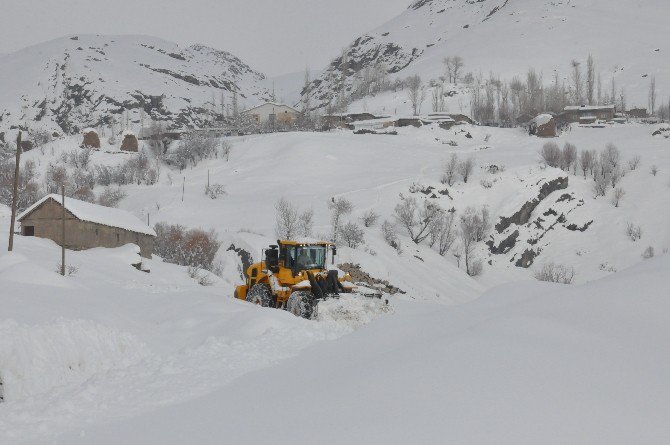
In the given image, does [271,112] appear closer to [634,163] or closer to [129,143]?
[129,143]

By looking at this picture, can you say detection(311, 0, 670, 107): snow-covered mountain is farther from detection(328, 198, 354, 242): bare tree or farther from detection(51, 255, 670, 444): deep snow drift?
detection(51, 255, 670, 444): deep snow drift

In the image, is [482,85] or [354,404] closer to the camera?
[354,404]

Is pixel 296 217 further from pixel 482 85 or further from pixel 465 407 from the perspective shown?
pixel 482 85

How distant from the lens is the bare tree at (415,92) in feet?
399

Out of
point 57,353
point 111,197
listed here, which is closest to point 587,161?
point 111,197

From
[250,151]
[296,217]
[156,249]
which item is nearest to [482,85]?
[250,151]

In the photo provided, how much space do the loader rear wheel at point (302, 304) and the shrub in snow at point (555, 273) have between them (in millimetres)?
42398

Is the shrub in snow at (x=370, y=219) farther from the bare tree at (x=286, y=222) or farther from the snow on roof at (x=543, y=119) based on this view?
the snow on roof at (x=543, y=119)

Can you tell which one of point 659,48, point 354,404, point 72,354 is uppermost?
point 659,48

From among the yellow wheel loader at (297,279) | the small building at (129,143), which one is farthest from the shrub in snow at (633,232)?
the small building at (129,143)

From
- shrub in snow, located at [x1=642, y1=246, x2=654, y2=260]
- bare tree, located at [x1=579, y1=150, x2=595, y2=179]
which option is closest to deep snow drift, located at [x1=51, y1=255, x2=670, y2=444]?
shrub in snow, located at [x1=642, y1=246, x2=654, y2=260]

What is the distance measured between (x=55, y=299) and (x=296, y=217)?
42.0 metres

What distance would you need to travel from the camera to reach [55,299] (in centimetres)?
1280

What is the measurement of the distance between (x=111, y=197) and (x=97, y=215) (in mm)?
28764
